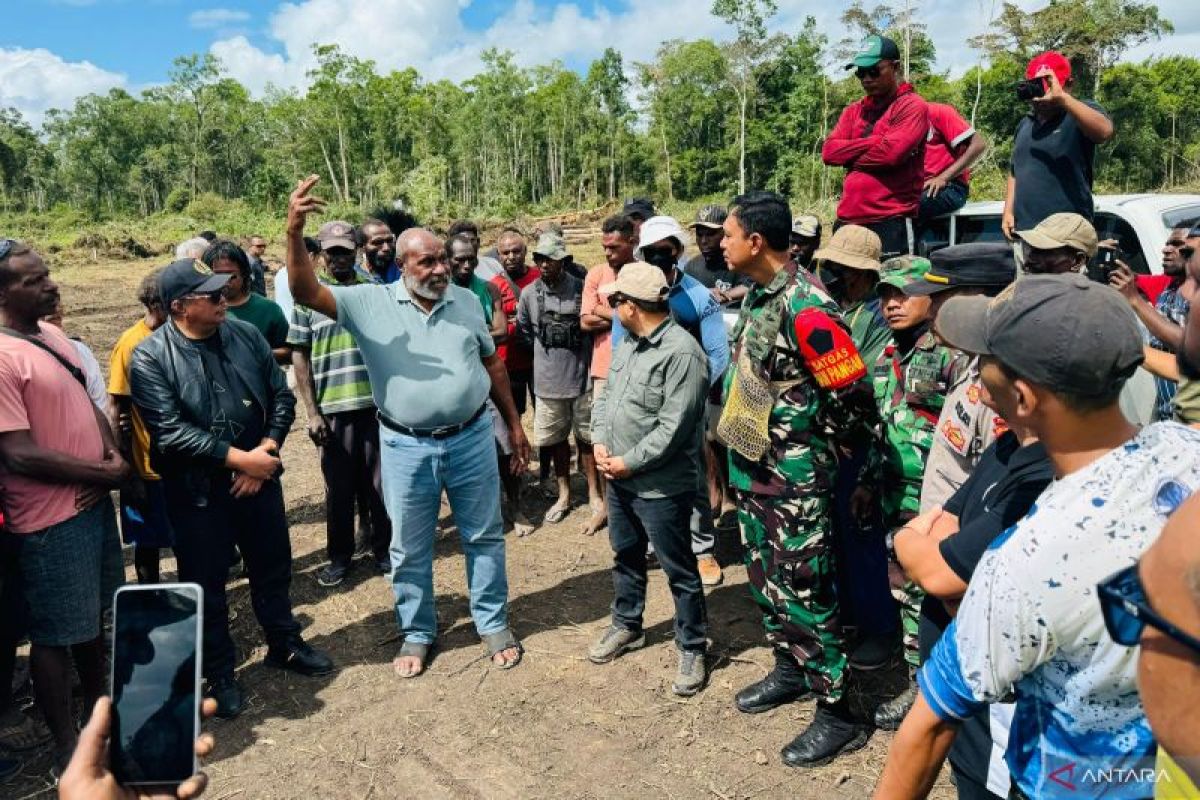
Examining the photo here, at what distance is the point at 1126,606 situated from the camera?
0.94 m

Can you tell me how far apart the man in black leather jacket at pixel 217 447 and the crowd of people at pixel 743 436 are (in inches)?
0.6

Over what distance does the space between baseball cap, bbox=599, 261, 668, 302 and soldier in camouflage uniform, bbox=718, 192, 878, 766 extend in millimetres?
397

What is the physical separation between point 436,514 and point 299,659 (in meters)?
1.04

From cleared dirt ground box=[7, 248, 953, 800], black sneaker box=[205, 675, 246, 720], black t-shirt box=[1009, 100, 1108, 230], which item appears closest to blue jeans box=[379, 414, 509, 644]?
cleared dirt ground box=[7, 248, 953, 800]

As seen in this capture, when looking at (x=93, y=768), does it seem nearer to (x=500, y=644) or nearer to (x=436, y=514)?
(x=436, y=514)

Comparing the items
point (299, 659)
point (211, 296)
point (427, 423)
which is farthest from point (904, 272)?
point (299, 659)

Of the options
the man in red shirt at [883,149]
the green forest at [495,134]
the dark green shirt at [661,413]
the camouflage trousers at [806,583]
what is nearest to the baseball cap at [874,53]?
the man in red shirt at [883,149]

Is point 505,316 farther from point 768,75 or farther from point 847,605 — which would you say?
point 768,75

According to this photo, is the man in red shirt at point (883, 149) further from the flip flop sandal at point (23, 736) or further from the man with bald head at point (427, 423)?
the flip flop sandal at point (23, 736)

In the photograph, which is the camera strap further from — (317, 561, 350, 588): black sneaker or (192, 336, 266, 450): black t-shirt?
(317, 561, 350, 588): black sneaker

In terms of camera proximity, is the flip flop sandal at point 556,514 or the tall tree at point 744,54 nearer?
the flip flop sandal at point 556,514

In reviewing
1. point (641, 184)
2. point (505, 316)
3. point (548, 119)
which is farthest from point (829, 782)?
point (548, 119)

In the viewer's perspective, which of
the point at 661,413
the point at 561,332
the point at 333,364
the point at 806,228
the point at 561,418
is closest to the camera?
the point at 661,413

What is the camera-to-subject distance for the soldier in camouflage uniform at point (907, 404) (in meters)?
3.21
